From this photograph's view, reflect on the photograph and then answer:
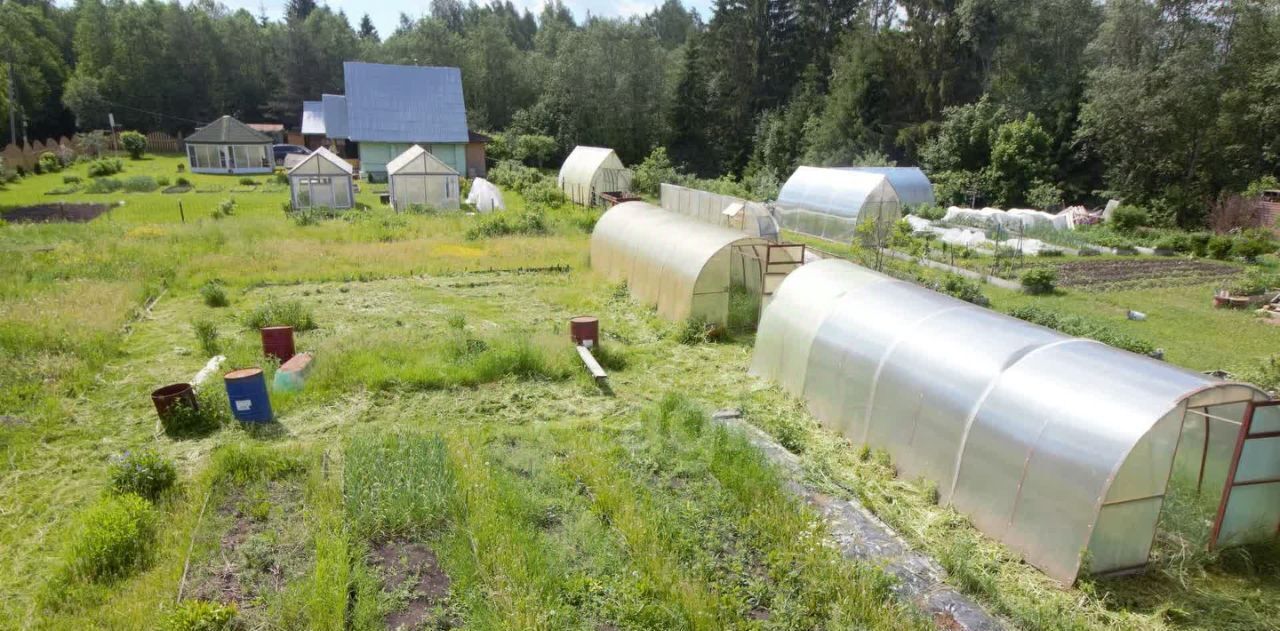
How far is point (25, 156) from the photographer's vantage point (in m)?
43.2

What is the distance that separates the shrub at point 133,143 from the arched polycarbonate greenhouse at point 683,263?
5222 cm

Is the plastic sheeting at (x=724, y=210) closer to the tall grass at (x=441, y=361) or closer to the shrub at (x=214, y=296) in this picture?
the tall grass at (x=441, y=361)

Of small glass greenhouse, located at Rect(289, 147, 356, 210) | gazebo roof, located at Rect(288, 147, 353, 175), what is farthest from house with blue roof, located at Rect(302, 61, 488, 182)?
gazebo roof, located at Rect(288, 147, 353, 175)

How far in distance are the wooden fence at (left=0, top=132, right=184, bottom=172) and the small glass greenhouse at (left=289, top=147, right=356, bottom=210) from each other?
907 inches

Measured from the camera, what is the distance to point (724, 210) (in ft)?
85.0

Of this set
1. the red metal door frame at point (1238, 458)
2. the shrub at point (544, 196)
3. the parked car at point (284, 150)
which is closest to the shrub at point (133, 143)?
the parked car at point (284, 150)

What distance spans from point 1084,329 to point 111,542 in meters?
15.4

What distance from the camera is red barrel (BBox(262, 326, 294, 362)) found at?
39.0ft

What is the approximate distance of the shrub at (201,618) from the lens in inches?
216

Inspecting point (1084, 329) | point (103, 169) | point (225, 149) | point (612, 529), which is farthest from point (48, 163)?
point (1084, 329)

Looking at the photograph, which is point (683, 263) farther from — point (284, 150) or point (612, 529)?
point (284, 150)

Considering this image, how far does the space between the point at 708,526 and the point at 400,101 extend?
48.0 m

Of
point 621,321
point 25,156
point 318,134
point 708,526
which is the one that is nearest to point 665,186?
point 621,321

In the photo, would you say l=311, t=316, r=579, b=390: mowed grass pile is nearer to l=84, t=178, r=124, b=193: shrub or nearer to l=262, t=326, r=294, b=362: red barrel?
l=262, t=326, r=294, b=362: red barrel
